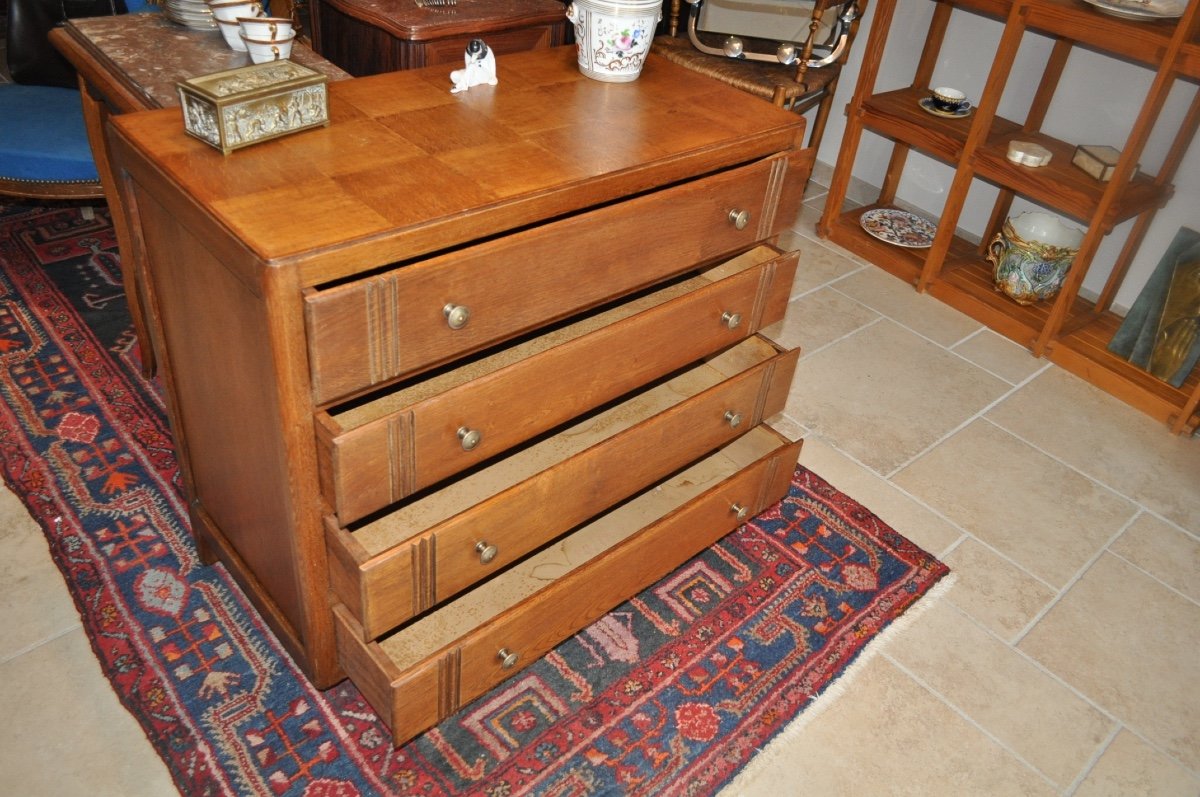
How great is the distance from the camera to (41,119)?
2191 mm

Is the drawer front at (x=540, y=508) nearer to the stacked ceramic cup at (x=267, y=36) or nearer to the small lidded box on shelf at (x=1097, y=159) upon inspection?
the stacked ceramic cup at (x=267, y=36)

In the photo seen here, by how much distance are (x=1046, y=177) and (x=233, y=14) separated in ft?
6.43

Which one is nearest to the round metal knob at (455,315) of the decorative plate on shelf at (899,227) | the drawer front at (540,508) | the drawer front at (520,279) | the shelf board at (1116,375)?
the drawer front at (520,279)

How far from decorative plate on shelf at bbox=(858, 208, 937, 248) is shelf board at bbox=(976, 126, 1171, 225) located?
393mm

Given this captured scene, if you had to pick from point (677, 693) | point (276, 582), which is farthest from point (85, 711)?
point (677, 693)

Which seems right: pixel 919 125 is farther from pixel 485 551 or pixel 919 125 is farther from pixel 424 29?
pixel 485 551

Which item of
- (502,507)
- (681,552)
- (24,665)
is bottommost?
(24,665)

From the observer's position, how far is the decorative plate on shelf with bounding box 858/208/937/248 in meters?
2.92

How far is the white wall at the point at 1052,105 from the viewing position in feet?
8.09

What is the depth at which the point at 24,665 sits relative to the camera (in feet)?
4.85

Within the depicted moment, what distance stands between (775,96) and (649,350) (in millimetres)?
1123

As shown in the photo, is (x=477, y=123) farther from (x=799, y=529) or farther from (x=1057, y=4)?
(x=1057, y=4)

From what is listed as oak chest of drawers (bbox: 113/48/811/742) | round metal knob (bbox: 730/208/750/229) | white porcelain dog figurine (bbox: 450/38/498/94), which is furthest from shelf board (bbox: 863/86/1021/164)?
white porcelain dog figurine (bbox: 450/38/498/94)

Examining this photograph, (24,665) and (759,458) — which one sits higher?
(759,458)
